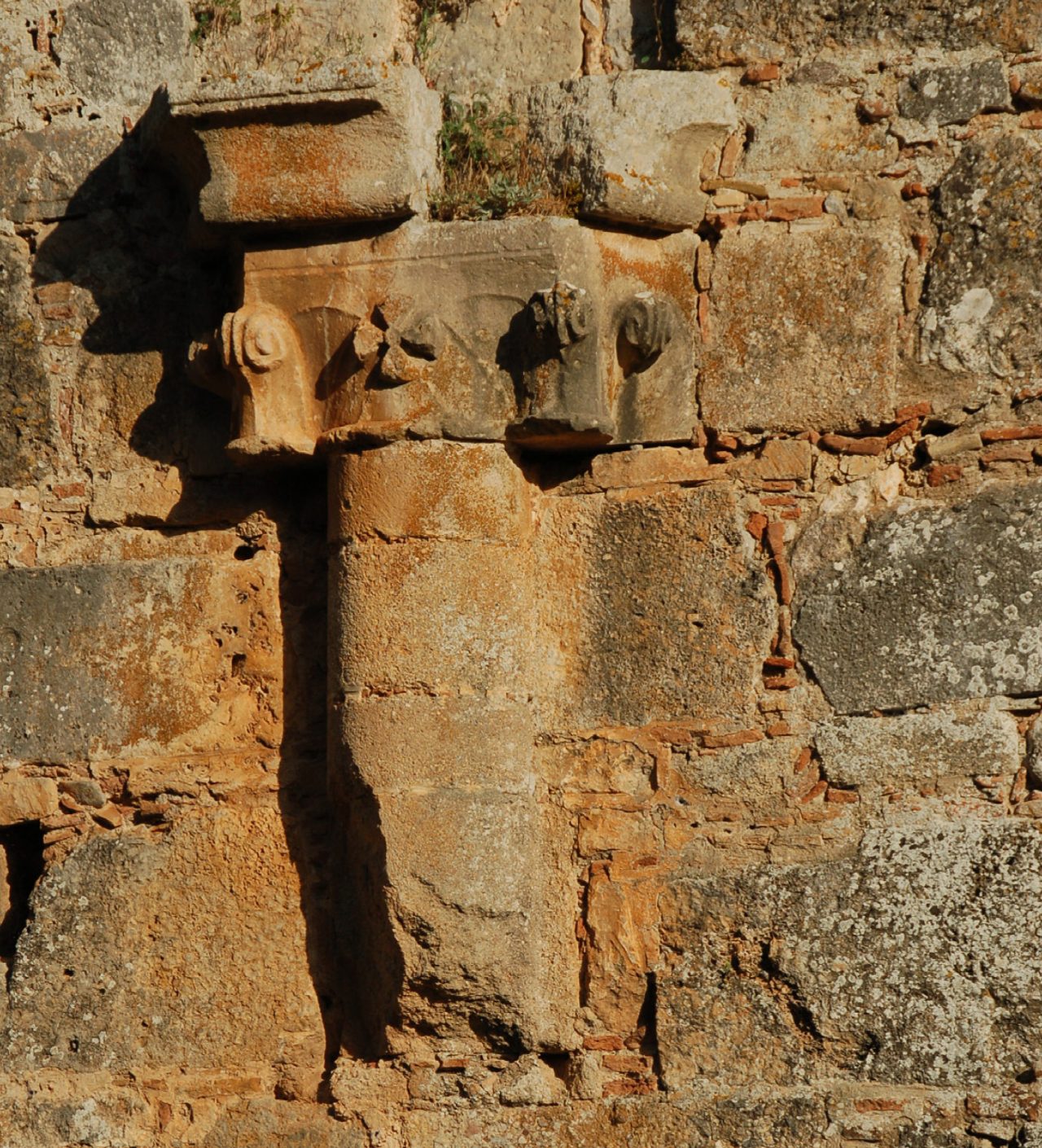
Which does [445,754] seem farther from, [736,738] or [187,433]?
[187,433]

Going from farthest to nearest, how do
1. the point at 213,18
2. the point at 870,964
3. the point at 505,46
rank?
1. the point at 213,18
2. the point at 505,46
3. the point at 870,964

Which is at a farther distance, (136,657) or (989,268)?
(136,657)

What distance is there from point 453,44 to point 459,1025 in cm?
217

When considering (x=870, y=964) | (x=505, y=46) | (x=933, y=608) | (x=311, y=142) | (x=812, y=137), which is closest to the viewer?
(x=870, y=964)

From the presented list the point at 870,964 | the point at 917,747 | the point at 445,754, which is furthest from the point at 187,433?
the point at 870,964

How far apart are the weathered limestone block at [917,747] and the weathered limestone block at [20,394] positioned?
1.89 metres

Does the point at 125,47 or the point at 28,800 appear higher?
the point at 125,47

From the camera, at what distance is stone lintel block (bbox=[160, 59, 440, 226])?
13.4 feet

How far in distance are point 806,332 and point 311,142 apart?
3.70 feet

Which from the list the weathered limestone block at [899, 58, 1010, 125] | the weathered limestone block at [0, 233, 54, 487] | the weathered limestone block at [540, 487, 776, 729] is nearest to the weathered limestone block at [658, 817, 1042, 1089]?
the weathered limestone block at [540, 487, 776, 729]

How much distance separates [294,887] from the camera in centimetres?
423

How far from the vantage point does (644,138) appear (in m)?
4.24

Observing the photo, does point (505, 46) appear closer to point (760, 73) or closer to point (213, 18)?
point (760, 73)

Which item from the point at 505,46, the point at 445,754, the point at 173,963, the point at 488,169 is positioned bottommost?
the point at 173,963
